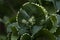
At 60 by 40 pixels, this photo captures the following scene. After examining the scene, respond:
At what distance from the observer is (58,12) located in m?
1.26

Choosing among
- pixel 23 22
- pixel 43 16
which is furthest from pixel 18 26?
pixel 43 16

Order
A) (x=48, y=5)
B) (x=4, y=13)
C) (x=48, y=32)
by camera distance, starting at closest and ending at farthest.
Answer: (x=48, y=32) < (x=48, y=5) < (x=4, y=13)

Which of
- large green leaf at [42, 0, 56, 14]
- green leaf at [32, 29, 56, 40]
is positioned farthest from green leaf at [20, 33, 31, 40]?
large green leaf at [42, 0, 56, 14]

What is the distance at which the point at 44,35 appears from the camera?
3.79 feet

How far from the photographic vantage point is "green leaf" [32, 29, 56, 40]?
1.14 m

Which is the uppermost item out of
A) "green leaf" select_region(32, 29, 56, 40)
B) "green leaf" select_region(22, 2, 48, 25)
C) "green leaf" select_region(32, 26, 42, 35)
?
"green leaf" select_region(22, 2, 48, 25)

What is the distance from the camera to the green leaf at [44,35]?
1.14 m

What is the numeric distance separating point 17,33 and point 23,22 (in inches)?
2.7

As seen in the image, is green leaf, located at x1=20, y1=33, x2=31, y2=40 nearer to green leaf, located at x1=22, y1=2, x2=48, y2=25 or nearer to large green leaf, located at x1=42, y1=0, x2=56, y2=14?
green leaf, located at x1=22, y1=2, x2=48, y2=25

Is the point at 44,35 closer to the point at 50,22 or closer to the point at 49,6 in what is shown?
the point at 50,22

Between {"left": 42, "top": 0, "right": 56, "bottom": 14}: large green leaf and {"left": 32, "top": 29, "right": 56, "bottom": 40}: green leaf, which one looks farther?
{"left": 42, "top": 0, "right": 56, "bottom": 14}: large green leaf

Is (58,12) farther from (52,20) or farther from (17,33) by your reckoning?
(17,33)

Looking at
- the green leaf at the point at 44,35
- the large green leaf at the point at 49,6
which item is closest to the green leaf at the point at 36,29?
the green leaf at the point at 44,35

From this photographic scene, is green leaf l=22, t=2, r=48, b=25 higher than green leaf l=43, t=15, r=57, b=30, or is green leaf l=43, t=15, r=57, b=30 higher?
green leaf l=22, t=2, r=48, b=25
